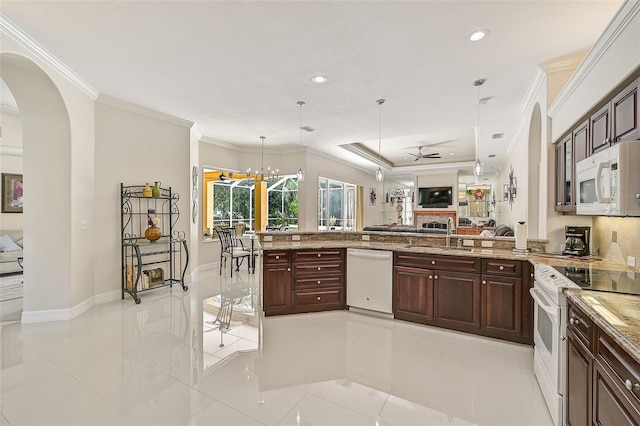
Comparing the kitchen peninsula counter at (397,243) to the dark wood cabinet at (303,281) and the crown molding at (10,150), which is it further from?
the crown molding at (10,150)

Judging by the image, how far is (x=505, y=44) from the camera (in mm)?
2779

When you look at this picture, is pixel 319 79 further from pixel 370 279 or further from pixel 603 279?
pixel 603 279

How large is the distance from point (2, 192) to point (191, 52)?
5659mm

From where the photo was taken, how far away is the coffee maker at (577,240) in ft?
9.49

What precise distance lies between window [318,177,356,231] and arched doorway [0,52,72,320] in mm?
6128

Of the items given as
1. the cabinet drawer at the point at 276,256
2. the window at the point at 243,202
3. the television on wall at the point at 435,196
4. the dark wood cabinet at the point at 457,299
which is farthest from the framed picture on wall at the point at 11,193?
the television on wall at the point at 435,196

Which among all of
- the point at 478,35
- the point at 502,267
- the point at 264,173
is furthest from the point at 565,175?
the point at 264,173

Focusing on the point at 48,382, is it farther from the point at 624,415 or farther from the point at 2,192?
the point at 2,192

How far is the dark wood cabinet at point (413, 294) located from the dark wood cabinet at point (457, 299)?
0.09 meters

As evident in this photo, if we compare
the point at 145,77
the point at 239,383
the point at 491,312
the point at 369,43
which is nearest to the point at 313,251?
the point at 239,383

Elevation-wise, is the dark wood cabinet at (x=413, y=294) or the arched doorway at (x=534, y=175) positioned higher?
the arched doorway at (x=534, y=175)

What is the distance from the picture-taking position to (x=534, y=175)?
3908 millimetres

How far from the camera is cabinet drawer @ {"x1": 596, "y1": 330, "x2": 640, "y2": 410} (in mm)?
1055

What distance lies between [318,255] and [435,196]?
25.2 ft
